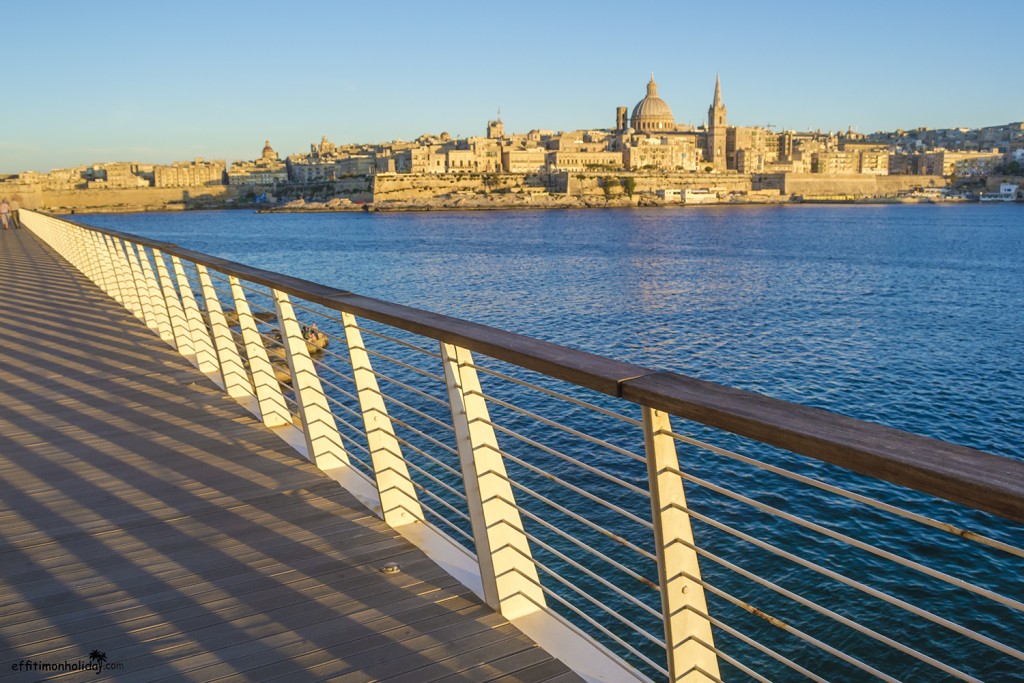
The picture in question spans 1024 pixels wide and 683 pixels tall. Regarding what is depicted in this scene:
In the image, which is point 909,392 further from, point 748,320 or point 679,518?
point 679,518

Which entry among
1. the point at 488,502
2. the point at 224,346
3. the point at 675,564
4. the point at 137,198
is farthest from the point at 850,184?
the point at 675,564

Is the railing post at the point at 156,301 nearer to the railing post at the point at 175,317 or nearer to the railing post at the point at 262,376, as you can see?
the railing post at the point at 175,317

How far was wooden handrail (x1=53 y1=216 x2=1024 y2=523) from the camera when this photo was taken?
42.6 inches

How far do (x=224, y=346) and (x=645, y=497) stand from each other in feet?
11.7

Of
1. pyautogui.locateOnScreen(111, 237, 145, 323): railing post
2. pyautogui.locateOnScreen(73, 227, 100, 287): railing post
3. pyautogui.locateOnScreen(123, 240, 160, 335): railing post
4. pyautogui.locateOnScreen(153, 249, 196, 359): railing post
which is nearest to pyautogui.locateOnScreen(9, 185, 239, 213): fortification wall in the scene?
pyautogui.locateOnScreen(73, 227, 100, 287): railing post

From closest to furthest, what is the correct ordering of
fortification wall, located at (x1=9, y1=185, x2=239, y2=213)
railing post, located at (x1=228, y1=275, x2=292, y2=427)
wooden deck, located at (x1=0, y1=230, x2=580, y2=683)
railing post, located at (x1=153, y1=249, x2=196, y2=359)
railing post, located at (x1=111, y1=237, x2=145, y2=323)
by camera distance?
wooden deck, located at (x1=0, y1=230, x2=580, y2=683)
railing post, located at (x1=228, y1=275, x2=292, y2=427)
railing post, located at (x1=153, y1=249, x2=196, y2=359)
railing post, located at (x1=111, y1=237, x2=145, y2=323)
fortification wall, located at (x1=9, y1=185, x2=239, y2=213)

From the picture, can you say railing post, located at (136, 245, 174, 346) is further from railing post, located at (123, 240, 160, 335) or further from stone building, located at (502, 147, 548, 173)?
stone building, located at (502, 147, 548, 173)

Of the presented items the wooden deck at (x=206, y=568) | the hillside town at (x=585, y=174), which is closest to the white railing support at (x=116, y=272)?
the wooden deck at (x=206, y=568)

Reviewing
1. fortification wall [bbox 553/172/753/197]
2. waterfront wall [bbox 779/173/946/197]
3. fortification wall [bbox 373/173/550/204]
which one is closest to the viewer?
fortification wall [bbox 373/173/550/204]

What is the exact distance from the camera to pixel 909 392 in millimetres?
15352

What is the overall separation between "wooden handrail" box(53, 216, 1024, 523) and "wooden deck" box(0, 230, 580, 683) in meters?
0.84

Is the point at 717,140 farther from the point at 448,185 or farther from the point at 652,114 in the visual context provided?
the point at 448,185

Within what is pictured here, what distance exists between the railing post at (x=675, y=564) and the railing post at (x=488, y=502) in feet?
2.25

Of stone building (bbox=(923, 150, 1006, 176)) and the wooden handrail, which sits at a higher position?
stone building (bbox=(923, 150, 1006, 176))
